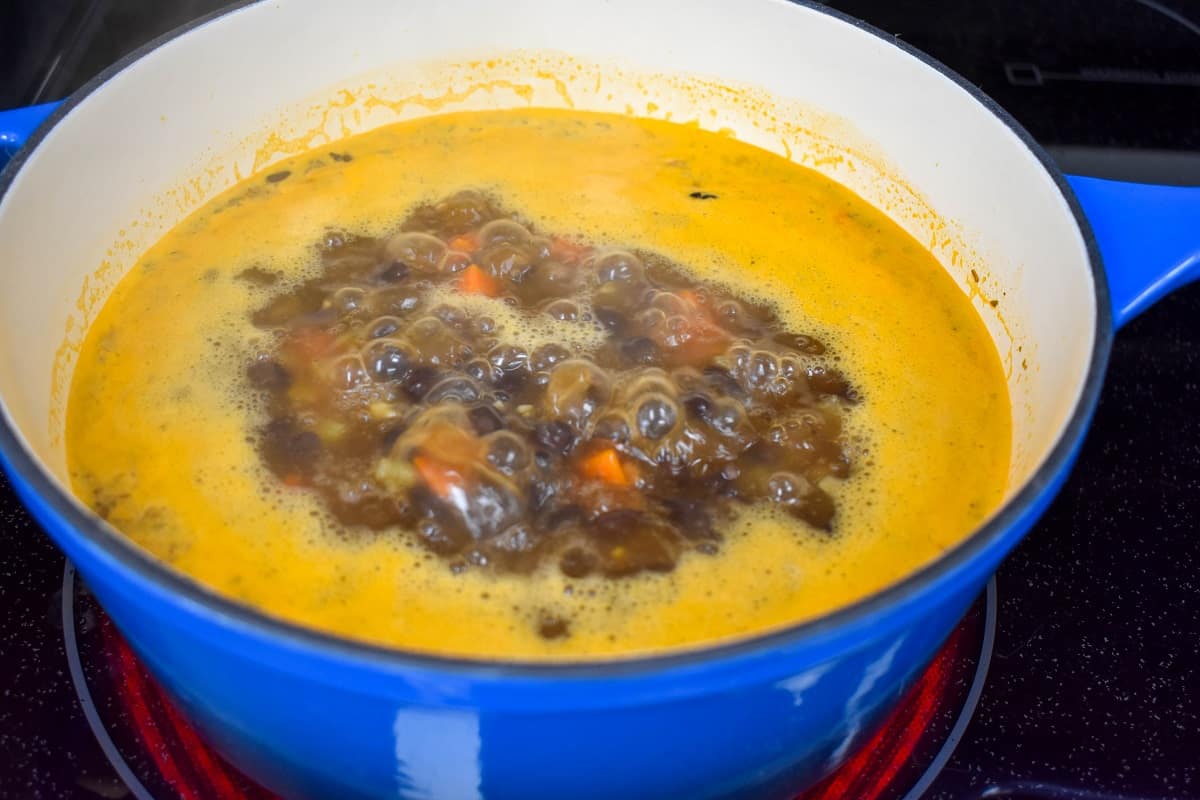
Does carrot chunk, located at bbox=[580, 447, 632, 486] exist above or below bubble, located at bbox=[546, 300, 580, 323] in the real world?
below

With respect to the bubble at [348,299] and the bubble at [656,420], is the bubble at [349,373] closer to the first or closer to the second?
the bubble at [348,299]

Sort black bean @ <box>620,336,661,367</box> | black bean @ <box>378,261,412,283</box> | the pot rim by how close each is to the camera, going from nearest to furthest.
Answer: the pot rim
black bean @ <box>620,336,661,367</box>
black bean @ <box>378,261,412,283</box>

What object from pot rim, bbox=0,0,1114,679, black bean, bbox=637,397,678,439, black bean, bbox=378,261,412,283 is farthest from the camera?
black bean, bbox=378,261,412,283

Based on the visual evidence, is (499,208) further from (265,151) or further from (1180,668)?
(1180,668)

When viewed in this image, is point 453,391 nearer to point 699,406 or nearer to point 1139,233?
point 699,406

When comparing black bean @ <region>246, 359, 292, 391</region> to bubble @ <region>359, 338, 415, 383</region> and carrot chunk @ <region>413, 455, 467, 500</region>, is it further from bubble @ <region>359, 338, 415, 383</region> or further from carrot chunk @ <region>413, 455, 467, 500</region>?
carrot chunk @ <region>413, 455, 467, 500</region>

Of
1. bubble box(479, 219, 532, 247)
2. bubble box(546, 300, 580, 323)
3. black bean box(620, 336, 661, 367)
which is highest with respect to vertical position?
bubble box(479, 219, 532, 247)

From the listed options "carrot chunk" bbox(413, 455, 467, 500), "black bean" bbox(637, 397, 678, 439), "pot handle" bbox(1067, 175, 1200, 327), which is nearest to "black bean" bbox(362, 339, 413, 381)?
"carrot chunk" bbox(413, 455, 467, 500)

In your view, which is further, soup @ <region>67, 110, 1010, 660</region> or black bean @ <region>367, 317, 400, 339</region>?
black bean @ <region>367, 317, 400, 339</region>

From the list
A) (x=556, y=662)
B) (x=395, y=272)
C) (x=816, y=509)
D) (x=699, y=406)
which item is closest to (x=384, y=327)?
(x=395, y=272)

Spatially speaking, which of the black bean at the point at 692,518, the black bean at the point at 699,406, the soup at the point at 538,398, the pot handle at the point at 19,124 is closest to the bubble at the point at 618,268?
the soup at the point at 538,398
